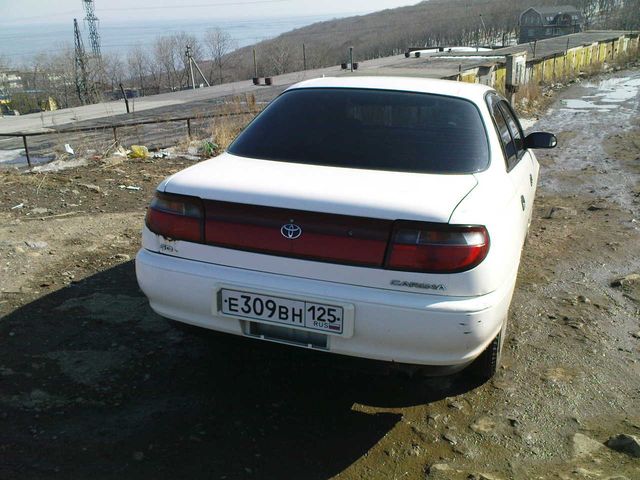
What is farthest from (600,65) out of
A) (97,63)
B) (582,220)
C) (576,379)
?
(97,63)

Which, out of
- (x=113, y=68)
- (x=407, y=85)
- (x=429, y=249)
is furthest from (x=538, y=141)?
(x=113, y=68)

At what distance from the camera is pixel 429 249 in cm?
244

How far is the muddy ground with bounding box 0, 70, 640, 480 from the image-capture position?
255 cm

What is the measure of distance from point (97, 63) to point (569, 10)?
63096 millimetres

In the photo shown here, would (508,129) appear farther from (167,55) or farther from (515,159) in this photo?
(167,55)

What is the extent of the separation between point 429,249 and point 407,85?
154 cm

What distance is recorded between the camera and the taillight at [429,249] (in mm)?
2443

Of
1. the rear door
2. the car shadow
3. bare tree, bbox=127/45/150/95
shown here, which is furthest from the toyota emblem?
bare tree, bbox=127/45/150/95

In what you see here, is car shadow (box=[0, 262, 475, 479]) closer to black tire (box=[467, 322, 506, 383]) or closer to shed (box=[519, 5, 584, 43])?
black tire (box=[467, 322, 506, 383])

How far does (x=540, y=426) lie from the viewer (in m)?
2.86

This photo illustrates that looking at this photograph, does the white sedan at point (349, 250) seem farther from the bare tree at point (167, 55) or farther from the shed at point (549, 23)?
the shed at point (549, 23)

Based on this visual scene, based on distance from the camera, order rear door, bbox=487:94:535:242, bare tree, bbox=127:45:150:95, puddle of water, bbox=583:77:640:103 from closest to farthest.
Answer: rear door, bbox=487:94:535:242
puddle of water, bbox=583:77:640:103
bare tree, bbox=127:45:150:95

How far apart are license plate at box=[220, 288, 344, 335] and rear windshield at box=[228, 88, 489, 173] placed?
0.84 metres

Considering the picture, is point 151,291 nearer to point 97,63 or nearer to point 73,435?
point 73,435
